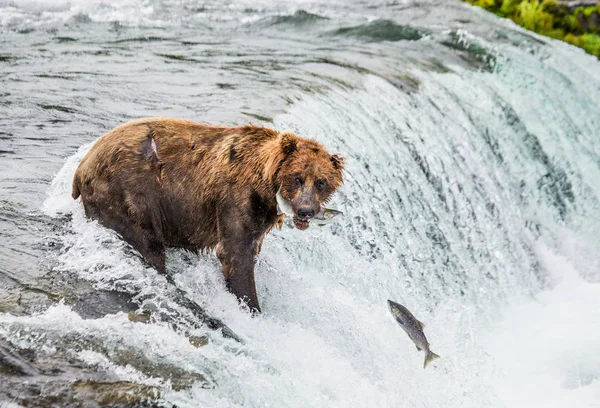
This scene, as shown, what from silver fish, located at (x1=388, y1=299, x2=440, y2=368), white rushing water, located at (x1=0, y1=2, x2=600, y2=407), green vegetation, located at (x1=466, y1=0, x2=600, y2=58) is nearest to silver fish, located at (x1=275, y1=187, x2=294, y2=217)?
white rushing water, located at (x1=0, y1=2, x2=600, y2=407)

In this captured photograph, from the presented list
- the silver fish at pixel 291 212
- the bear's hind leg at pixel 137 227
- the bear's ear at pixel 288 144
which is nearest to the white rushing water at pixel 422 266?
the bear's hind leg at pixel 137 227

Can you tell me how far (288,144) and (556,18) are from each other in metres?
11.5

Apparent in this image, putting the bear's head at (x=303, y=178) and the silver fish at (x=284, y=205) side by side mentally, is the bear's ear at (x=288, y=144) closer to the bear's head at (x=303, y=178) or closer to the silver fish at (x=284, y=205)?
the bear's head at (x=303, y=178)

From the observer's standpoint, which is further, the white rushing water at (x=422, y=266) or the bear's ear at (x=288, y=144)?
the bear's ear at (x=288, y=144)

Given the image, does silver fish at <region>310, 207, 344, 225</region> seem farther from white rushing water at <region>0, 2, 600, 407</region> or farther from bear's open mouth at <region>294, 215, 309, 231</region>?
white rushing water at <region>0, 2, 600, 407</region>

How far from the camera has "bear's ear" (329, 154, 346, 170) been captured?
4372 mm

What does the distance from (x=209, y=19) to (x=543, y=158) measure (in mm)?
5159

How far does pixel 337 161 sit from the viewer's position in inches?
→ 173

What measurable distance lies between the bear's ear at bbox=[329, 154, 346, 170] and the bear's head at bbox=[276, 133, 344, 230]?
0.04 metres

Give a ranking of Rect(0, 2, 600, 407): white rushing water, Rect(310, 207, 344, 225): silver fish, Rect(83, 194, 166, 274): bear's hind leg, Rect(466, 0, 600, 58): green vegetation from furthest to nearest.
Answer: Rect(466, 0, 600, 58): green vegetation, Rect(83, 194, 166, 274): bear's hind leg, Rect(310, 207, 344, 225): silver fish, Rect(0, 2, 600, 407): white rushing water

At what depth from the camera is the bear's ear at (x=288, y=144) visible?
13.8 ft

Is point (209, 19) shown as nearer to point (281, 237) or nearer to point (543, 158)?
point (543, 158)

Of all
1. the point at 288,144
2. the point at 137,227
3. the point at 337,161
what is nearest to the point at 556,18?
Answer: the point at 337,161

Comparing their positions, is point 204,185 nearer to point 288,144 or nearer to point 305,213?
point 288,144
